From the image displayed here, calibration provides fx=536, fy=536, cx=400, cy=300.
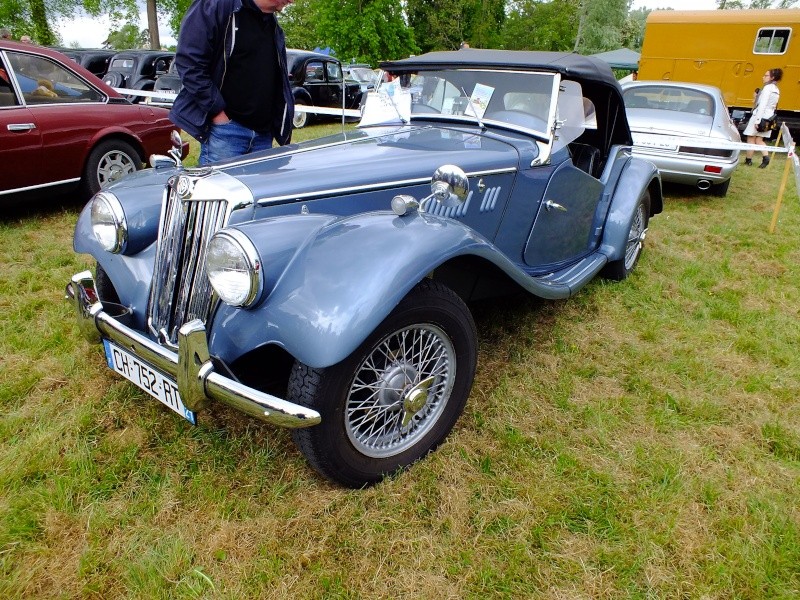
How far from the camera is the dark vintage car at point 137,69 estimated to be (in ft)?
34.4

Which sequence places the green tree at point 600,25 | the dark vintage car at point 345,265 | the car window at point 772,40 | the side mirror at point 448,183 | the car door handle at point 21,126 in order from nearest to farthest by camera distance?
the dark vintage car at point 345,265 → the side mirror at point 448,183 → the car door handle at point 21,126 → the car window at point 772,40 → the green tree at point 600,25

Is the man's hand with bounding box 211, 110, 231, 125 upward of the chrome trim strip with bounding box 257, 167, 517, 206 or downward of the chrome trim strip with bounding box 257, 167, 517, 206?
upward

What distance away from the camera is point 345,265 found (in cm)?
180

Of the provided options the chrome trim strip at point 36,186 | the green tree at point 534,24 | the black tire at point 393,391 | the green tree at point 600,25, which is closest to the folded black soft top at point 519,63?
the black tire at point 393,391

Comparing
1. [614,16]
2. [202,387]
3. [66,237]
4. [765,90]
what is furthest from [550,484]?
[614,16]

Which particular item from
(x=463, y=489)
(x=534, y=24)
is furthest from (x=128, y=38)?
(x=463, y=489)

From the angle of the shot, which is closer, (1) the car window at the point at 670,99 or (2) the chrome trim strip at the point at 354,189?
(2) the chrome trim strip at the point at 354,189

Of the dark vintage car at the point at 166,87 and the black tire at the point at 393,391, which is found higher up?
the dark vintage car at the point at 166,87

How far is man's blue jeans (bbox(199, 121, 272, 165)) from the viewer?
332 cm

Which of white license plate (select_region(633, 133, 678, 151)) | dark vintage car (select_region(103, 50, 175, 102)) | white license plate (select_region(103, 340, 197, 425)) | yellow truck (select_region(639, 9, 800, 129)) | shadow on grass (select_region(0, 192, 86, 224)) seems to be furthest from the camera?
yellow truck (select_region(639, 9, 800, 129))

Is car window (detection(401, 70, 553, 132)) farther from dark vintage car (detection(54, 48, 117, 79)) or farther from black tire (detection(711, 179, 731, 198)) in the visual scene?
dark vintage car (detection(54, 48, 117, 79))

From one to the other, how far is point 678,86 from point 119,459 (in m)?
8.22

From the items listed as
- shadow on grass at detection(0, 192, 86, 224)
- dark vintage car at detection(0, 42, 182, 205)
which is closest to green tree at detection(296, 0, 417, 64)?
dark vintage car at detection(0, 42, 182, 205)

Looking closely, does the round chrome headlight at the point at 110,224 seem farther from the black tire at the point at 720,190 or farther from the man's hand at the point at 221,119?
the black tire at the point at 720,190
